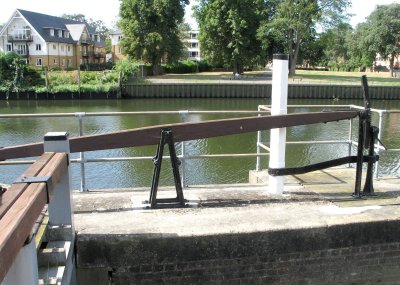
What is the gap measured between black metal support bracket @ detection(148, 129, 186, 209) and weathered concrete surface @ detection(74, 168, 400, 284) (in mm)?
107

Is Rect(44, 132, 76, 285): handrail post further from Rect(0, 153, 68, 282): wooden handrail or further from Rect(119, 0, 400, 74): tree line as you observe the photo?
Rect(119, 0, 400, 74): tree line

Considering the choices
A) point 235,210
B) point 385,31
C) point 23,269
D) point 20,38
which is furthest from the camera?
point 20,38

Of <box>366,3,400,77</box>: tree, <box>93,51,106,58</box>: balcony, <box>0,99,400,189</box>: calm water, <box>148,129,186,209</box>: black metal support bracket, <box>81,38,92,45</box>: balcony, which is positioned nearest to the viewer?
<box>148,129,186,209</box>: black metal support bracket

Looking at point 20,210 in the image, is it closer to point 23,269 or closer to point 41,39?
point 23,269

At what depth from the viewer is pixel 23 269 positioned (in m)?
2.24

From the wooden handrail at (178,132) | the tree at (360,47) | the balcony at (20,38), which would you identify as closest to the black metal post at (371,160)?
the wooden handrail at (178,132)

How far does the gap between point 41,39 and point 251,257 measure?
2670 inches

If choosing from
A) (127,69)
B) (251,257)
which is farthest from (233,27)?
(251,257)

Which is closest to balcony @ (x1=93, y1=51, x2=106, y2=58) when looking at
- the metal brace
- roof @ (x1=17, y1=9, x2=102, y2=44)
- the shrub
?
roof @ (x1=17, y1=9, x2=102, y2=44)

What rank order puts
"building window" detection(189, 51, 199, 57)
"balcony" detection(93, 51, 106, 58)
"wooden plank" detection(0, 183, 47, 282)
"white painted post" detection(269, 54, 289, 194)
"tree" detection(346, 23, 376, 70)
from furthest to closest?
"building window" detection(189, 51, 199, 57) → "balcony" detection(93, 51, 106, 58) → "tree" detection(346, 23, 376, 70) → "white painted post" detection(269, 54, 289, 194) → "wooden plank" detection(0, 183, 47, 282)

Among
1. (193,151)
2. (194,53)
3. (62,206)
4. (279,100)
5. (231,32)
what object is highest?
(231,32)

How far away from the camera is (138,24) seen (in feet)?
171

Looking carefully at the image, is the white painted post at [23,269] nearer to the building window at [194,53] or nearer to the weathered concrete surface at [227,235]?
the weathered concrete surface at [227,235]

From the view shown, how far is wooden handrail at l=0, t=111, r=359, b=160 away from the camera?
161 inches
